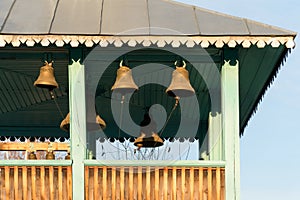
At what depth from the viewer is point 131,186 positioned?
474 inches

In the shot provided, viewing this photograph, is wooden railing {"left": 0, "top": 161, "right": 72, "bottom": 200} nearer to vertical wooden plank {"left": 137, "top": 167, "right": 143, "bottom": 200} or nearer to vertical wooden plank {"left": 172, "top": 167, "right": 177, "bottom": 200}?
vertical wooden plank {"left": 137, "top": 167, "right": 143, "bottom": 200}

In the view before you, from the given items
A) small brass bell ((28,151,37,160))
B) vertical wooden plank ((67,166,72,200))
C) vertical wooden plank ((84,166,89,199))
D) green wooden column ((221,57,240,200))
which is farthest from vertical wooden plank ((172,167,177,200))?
small brass bell ((28,151,37,160))

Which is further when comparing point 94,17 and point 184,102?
point 184,102

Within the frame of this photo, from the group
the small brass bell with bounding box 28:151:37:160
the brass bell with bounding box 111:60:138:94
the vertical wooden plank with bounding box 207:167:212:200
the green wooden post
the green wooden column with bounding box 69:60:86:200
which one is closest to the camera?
the green wooden column with bounding box 69:60:86:200

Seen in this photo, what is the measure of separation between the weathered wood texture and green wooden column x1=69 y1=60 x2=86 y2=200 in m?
0.11

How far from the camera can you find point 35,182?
12.0m

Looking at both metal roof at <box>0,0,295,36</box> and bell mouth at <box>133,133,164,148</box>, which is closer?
metal roof at <box>0,0,295,36</box>

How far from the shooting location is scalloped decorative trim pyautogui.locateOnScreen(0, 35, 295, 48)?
12.0m

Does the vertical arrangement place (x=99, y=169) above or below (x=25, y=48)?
below

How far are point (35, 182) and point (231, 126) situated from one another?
258 centimetres

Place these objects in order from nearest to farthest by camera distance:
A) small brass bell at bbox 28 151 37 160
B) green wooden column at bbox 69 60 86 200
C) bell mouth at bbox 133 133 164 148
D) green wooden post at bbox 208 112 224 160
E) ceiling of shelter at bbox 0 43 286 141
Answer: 1. green wooden column at bbox 69 60 86 200
2. ceiling of shelter at bbox 0 43 286 141
3. small brass bell at bbox 28 151 37 160
4. green wooden post at bbox 208 112 224 160
5. bell mouth at bbox 133 133 164 148

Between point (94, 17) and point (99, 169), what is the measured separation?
2006 millimetres

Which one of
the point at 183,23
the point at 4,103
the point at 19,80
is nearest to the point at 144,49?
the point at 183,23

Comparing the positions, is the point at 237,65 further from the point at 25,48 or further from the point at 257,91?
the point at 25,48
